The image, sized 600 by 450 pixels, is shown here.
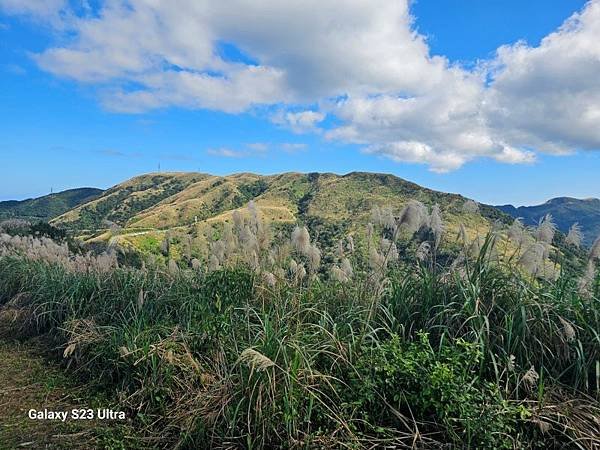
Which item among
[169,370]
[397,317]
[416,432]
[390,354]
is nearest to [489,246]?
[397,317]

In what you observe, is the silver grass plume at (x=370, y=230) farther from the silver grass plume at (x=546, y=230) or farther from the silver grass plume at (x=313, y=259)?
the silver grass plume at (x=546, y=230)

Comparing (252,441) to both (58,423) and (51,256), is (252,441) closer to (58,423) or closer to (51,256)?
(58,423)

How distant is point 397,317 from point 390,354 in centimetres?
69

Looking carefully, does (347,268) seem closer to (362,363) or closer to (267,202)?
(362,363)

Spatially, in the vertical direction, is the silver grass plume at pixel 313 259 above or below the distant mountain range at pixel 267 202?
below

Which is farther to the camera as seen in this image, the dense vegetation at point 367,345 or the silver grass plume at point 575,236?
the silver grass plume at point 575,236

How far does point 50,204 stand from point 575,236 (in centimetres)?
15641

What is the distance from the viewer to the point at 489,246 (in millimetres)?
4422

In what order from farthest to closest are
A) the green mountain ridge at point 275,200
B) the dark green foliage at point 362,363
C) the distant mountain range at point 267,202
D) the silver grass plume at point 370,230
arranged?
1. the green mountain ridge at point 275,200
2. the distant mountain range at point 267,202
3. the silver grass plume at point 370,230
4. the dark green foliage at point 362,363

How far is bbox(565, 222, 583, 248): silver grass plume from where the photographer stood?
4684 mm

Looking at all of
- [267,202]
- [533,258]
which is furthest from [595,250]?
[267,202]

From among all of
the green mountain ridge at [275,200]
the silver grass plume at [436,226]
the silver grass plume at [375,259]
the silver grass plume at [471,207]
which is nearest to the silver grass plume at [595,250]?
the silver grass plume at [471,207]

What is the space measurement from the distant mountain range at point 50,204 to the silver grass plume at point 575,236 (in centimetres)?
11725

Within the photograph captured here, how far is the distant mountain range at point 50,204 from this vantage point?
116 meters
